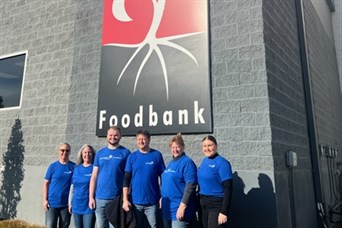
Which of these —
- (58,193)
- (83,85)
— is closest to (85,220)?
(58,193)

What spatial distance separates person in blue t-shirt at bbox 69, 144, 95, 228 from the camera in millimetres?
3992

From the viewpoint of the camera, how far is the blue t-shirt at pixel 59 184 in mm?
4324

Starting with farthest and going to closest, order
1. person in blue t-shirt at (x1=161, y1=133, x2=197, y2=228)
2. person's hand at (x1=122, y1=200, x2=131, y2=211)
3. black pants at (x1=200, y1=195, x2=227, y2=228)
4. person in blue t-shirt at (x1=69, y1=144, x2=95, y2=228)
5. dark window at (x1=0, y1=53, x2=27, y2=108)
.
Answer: dark window at (x1=0, y1=53, x2=27, y2=108)
person in blue t-shirt at (x1=69, y1=144, x2=95, y2=228)
person's hand at (x1=122, y1=200, x2=131, y2=211)
person in blue t-shirt at (x1=161, y1=133, x2=197, y2=228)
black pants at (x1=200, y1=195, x2=227, y2=228)

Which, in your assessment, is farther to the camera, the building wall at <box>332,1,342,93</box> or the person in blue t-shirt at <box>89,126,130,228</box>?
the building wall at <box>332,1,342,93</box>

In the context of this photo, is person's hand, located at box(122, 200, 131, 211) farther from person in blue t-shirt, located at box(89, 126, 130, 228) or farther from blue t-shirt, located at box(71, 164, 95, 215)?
blue t-shirt, located at box(71, 164, 95, 215)

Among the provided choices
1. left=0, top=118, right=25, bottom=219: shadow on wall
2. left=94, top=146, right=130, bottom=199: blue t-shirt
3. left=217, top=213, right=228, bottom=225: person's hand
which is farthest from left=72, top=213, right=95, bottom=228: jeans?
left=0, top=118, right=25, bottom=219: shadow on wall

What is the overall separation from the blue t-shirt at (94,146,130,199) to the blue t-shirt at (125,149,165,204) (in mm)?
191

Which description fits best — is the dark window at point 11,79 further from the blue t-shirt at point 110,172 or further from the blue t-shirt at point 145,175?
the blue t-shirt at point 145,175

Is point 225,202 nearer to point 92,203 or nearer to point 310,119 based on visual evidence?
point 92,203

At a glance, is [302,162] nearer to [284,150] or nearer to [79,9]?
[284,150]

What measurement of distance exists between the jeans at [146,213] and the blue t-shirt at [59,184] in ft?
4.36

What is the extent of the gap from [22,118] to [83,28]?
2.63 metres

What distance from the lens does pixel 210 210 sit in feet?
10.6

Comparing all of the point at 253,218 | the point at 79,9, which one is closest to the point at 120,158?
the point at 253,218
